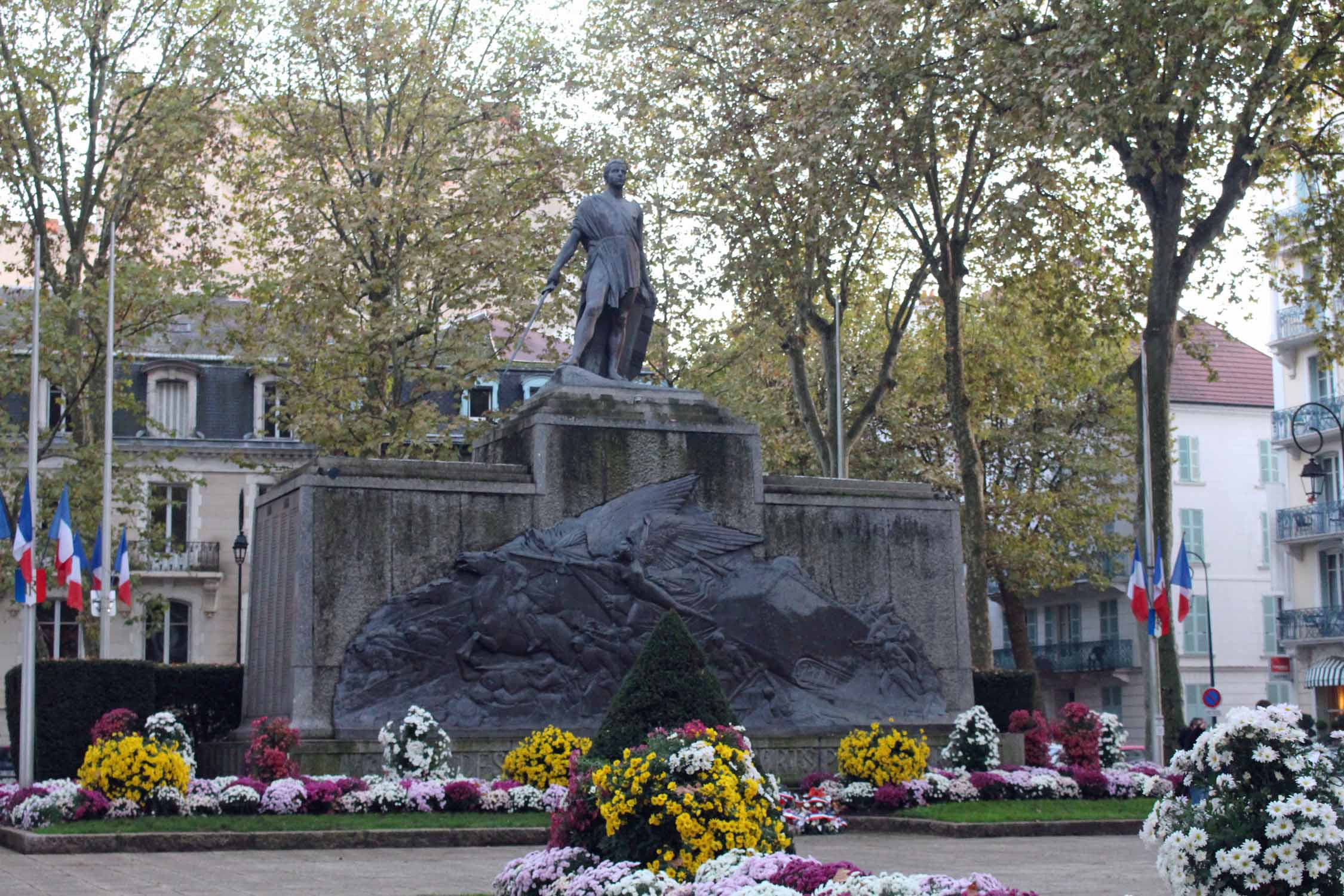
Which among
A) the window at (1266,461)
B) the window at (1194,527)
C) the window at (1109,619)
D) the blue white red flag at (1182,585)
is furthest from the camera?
the window at (1266,461)

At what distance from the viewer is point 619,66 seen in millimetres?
35688

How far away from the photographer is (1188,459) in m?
55.8

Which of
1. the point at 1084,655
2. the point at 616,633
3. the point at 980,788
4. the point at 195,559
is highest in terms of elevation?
the point at 195,559

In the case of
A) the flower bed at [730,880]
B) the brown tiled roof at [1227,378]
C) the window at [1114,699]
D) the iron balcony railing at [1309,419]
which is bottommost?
the window at [1114,699]

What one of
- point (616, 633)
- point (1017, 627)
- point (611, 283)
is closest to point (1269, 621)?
point (1017, 627)

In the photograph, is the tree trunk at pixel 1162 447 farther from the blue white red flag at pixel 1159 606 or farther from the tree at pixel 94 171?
the tree at pixel 94 171

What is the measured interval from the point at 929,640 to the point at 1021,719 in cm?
155

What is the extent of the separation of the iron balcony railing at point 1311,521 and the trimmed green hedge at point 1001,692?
25066 millimetres

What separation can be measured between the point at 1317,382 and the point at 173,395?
104ft

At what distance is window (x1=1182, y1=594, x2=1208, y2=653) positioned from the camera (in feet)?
178

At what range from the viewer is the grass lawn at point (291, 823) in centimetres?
1491

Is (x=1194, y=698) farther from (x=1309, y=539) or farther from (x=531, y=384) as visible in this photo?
(x=531, y=384)

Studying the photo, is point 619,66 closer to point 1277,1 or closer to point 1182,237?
point 1182,237

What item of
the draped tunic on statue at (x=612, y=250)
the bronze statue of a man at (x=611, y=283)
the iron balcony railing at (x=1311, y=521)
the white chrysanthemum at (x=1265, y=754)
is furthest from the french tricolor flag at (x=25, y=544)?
the iron balcony railing at (x=1311, y=521)
